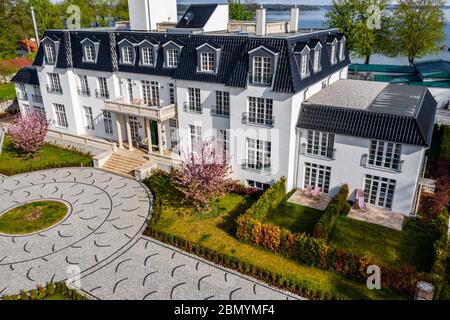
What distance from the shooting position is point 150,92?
37.0m

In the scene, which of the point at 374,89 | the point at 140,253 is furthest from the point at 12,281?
the point at 374,89

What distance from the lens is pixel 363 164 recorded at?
28.1 m

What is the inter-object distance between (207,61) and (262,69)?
5.55 metres

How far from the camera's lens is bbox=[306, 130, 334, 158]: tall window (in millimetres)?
29094

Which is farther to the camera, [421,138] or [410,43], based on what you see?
[410,43]

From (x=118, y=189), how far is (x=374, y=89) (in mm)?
25593

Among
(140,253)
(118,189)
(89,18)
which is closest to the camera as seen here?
(140,253)

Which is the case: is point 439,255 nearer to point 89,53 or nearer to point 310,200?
point 310,200

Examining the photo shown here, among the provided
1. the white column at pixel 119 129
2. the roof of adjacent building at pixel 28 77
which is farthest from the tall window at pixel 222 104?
the roof of adjacent building at pixel 28 77

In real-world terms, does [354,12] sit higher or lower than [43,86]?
higher

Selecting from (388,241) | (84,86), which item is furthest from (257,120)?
(84,86)

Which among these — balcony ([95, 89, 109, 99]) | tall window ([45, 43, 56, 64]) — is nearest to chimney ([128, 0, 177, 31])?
balcony ([95, 89, 109, 99])

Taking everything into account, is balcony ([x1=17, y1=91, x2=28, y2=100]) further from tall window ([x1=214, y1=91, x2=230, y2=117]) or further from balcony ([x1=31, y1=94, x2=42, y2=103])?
tall window ([x1=214, y1=91, x2=230, y2=117])
